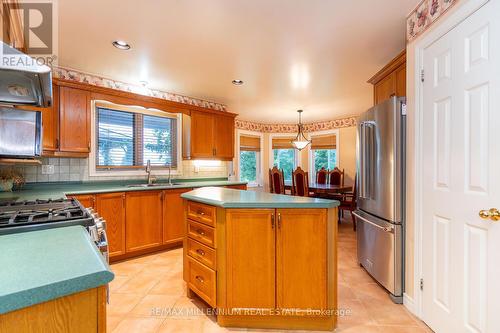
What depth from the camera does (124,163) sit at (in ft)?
11.7

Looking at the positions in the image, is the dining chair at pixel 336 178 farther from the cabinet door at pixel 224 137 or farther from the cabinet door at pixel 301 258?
the cabinet door at pixel 301 258

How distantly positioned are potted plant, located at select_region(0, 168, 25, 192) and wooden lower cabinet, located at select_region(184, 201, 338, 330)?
2454 mm

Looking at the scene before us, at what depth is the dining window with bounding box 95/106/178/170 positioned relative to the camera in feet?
11.1

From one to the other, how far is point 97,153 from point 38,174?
0.66 m

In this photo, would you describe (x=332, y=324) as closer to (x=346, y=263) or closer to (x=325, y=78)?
(x=346, y=263)

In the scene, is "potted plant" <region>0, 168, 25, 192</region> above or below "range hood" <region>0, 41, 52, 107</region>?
below

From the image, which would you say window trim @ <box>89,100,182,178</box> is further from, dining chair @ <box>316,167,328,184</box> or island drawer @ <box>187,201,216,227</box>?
dining chair @ <box>316,167,328,184</box>

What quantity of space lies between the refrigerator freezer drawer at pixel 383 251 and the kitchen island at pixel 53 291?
7.27 ft

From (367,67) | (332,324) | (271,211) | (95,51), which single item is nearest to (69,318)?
(271,211)

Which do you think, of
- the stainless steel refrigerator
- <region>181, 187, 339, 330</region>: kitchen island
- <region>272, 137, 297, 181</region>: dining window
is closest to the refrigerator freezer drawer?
the stainless steel refrigerator

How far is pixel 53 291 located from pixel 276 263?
137 centimetres

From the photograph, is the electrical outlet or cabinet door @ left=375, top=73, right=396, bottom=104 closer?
cabinet door @ left=375, top=73, right=396, bottom=104

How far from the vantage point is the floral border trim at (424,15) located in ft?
5.43

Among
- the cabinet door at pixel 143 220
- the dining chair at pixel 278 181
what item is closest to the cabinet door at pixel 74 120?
the cabinet door at pixel 143 220
